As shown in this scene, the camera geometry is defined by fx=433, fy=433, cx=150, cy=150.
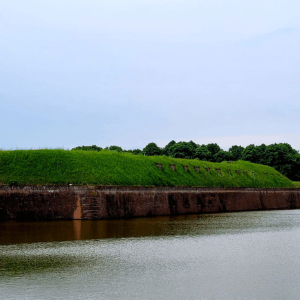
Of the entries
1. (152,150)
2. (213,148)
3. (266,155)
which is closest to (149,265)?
(152,150)

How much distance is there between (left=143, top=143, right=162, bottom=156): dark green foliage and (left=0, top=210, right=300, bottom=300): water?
91465 mm

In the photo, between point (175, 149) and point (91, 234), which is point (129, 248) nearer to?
point (91, 234)

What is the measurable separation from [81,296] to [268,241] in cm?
1634

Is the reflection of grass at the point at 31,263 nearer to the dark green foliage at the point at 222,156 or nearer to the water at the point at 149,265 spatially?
the water at the point at 149,265

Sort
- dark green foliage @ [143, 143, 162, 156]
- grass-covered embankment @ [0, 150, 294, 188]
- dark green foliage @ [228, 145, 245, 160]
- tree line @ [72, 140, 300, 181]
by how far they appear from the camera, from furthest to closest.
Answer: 1. dark green foliage @ [228, 145, 245, 160]
2. dark green foliage @ [143, 143, 162, 156]
3. tree line @ [72, 140, 300, 181]
4. grass-covered embankment @ [0, 150, 294, 188]


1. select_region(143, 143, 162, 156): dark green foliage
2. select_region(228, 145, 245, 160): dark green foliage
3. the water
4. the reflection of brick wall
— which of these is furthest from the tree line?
the water

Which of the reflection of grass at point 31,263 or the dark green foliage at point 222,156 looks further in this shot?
the dark green foliage at point 222,156

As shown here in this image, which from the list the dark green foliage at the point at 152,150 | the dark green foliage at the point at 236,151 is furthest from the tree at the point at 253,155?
the dark green foliage at the point at 152,150

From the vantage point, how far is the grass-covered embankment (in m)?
49.8

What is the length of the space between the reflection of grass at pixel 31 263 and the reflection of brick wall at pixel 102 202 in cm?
2083

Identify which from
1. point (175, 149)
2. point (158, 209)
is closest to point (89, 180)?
point (158, 209)

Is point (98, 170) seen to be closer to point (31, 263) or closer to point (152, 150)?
point (31, 263)

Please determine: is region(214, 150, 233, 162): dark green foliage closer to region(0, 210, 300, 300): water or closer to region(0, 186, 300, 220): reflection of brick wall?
region(0, 186, 300, 220): reflection of brick wall

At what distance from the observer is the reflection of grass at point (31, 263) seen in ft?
61.4
